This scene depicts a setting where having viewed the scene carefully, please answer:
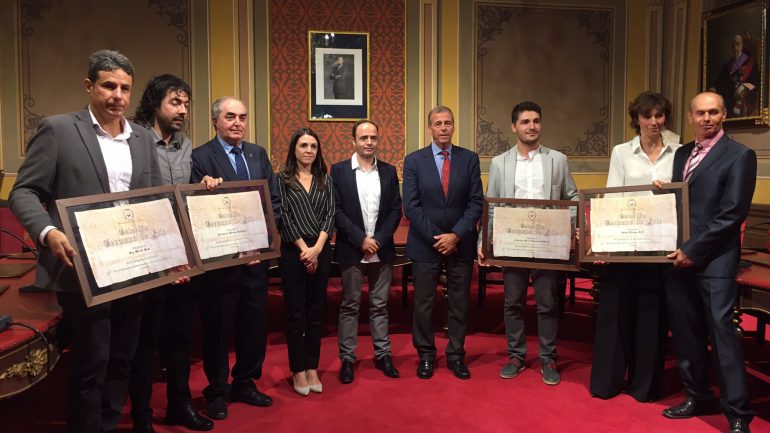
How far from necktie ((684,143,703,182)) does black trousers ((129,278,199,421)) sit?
2.20 m

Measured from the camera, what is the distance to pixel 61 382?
3.22 metres

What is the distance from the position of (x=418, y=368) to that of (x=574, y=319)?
1741 mm

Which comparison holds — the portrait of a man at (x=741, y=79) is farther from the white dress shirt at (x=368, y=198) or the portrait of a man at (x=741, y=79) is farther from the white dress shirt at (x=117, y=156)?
the white dress shirt at (x=117, y=156)

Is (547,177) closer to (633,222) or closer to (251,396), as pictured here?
(633,222)

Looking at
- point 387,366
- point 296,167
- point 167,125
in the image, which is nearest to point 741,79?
point 387,366

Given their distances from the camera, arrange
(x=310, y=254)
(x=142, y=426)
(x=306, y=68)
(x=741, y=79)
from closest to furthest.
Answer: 1. (x=142, y=426)
2. (x=310, y=254)
3. (x=741, y=79)
4. (x=306, y=68)

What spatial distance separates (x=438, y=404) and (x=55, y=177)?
193 cm

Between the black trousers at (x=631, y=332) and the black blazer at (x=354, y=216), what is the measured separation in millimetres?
1106

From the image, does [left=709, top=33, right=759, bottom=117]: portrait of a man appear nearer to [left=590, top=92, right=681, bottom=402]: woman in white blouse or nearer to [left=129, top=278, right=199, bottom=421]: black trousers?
[left=590, top=92, right=681, bottom=402]: woman in white blouse

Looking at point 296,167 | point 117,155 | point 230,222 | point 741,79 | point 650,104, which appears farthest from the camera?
point 741,79

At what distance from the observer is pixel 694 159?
2.70 meters

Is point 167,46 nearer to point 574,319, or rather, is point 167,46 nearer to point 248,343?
point 248,343

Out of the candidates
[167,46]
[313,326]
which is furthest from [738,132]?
[167,46]

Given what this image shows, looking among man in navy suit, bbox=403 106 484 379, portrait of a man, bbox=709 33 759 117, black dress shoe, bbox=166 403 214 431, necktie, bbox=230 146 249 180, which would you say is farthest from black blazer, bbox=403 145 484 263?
portrait of a man, bbox=709 33 759 117
